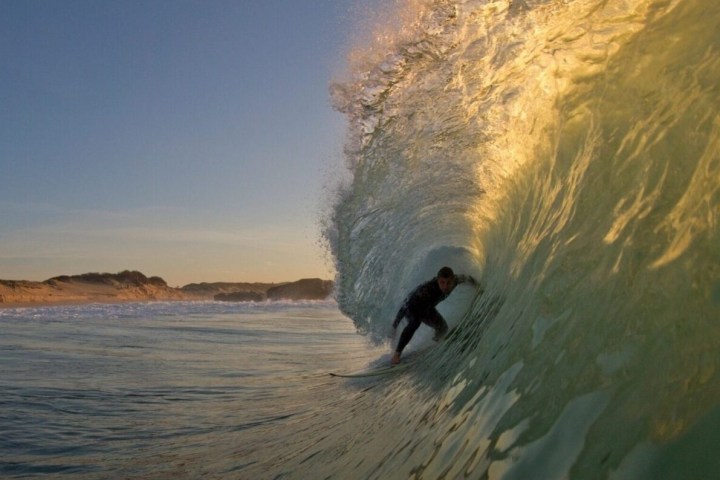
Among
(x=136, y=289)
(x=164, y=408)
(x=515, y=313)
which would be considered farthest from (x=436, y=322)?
(x=136, y=289)

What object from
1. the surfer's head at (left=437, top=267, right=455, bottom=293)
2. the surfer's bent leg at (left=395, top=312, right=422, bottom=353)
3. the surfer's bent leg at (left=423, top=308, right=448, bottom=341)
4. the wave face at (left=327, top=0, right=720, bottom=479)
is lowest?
the surfer's bent leg at (left=423, top=308, right=448, bottom=341)

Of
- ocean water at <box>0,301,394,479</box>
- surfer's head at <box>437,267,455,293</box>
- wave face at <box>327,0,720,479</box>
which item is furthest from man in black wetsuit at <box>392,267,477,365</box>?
wave face at <box>327,0,720,479</box>

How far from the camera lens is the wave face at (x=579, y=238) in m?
1.62

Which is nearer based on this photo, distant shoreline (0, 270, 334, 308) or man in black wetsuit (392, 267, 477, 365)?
man in black wetsuit (392, 267, 477, 365)

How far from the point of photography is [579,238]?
2947 mm

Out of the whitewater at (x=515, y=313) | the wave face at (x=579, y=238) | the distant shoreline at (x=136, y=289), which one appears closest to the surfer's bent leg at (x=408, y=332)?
the whitewater at (x=515, y=313)

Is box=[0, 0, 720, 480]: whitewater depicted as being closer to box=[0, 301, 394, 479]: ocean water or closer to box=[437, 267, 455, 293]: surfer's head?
box=[0, 301, 394, 479]: ocean water

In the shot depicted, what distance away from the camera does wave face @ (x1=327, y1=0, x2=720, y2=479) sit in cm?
162

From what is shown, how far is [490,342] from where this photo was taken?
3861 millimetres

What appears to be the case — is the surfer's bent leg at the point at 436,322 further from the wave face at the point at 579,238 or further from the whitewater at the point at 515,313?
the wave face at the point at 579,238

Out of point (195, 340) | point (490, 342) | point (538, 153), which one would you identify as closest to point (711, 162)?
point (490, 342)

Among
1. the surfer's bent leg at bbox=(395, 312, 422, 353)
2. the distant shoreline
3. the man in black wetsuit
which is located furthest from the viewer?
the distant shoreline

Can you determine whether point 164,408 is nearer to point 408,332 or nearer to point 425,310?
point 408,332

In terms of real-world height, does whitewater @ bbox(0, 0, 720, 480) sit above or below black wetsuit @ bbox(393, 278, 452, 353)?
above
